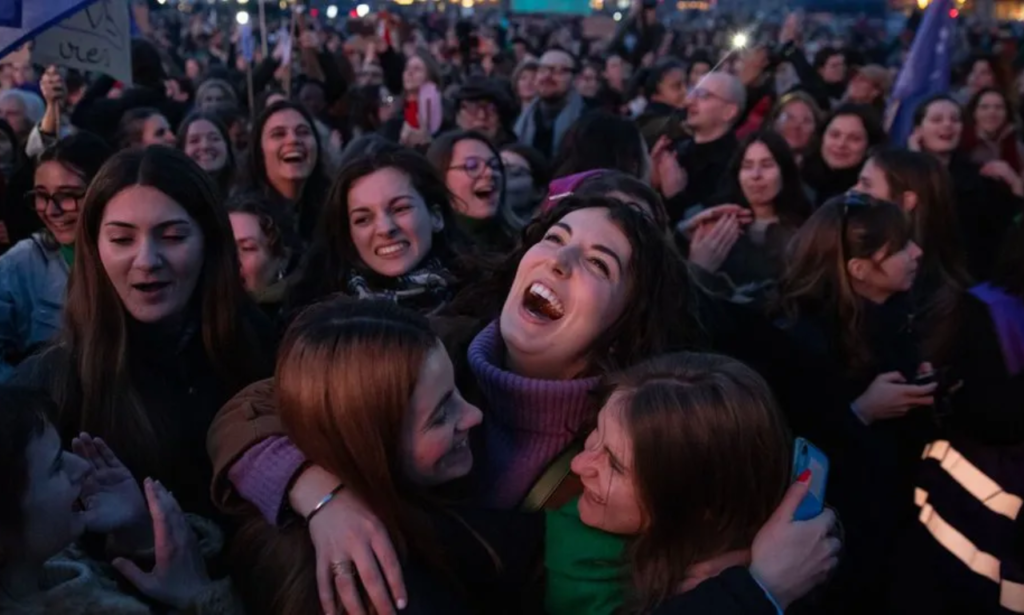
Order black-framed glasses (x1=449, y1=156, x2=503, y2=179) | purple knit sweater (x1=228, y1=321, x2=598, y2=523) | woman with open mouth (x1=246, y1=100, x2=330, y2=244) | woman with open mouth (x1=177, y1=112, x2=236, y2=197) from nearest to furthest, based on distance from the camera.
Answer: purple knit sweater (x1=228, y1=321, x2=598, y2=523) < black-framed glasses (x1=449, y1=156, x2=503, y2=179) < woman with open mouth (x1=246, y1=100, x2=330, y2=244) < woman with open mouth (x1=177, y1=112, x2=236, y2=197)

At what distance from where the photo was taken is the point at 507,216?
4438 millimetres

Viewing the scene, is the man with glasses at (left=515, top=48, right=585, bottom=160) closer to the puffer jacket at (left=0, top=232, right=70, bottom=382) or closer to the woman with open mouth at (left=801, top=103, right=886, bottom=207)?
the woman with open mouth at (left=801, top=103, right=886, bottom=207)

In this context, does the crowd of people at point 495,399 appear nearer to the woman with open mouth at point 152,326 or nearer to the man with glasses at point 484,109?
the woman with open mouth at point 152,326

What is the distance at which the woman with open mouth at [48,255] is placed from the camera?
3.27m

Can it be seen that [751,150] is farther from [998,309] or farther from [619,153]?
[998,309]

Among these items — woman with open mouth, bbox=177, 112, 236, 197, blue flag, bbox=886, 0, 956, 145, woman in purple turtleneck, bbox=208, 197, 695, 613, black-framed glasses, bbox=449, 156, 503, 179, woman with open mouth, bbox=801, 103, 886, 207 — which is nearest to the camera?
woman in purple turtleneck, bbox=208, 197, 695, 613

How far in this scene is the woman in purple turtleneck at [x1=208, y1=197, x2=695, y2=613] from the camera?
1.91 m

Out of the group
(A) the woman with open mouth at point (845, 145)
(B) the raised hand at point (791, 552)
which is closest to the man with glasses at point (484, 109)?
(A) the woman with open mouth at point (845, 145)

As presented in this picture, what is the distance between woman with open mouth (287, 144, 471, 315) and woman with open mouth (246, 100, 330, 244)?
1.52 metres

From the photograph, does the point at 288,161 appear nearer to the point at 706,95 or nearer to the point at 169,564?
the point at 706,95

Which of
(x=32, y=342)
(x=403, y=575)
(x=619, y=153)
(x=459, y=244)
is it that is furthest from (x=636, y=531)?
(x=619, y=153)

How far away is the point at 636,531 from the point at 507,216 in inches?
109

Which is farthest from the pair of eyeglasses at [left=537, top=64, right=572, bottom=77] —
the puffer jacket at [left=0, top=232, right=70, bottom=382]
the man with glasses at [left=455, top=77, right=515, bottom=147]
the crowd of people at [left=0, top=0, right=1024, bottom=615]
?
the puffer jacket at [left=0, top=232, right=70, bottom=382]

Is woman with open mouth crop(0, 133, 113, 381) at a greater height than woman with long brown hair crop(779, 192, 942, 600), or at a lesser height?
greater
